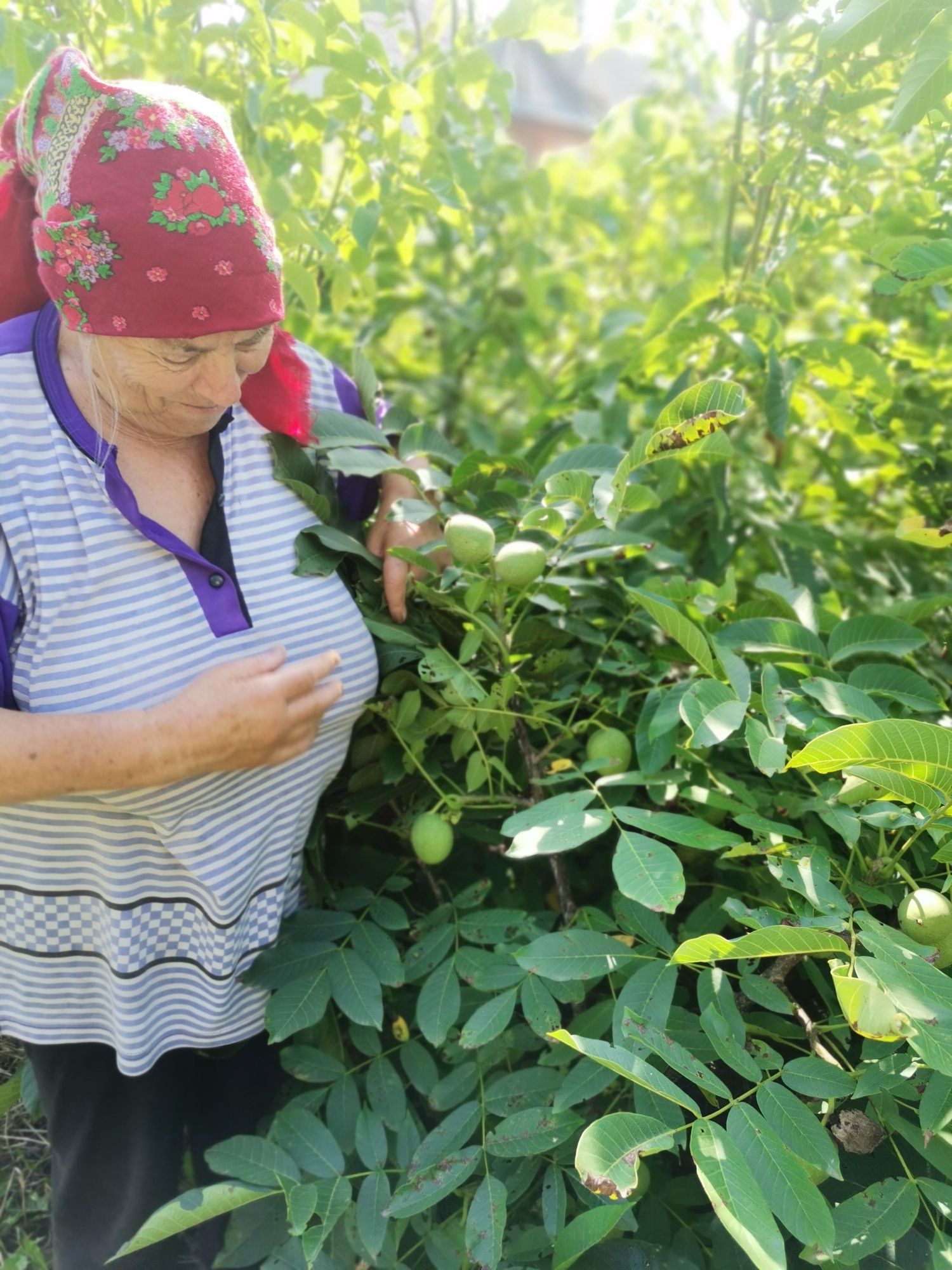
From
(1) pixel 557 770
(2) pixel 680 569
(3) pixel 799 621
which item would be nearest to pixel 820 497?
(2) pixel 680 569

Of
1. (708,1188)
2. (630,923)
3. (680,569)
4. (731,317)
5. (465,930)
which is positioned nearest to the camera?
(708,1188)

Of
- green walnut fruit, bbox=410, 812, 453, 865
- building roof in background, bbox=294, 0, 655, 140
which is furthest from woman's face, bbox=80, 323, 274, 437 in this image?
building roof in background, bbox=294, 0, 655, 140

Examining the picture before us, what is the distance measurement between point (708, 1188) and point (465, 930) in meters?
0.51

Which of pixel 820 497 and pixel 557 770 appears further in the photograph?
pixel 820 497

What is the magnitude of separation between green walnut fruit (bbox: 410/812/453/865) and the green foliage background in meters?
0.06

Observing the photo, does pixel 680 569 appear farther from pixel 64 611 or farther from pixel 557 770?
pixel 64 611

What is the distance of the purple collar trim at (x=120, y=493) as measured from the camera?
1053mm

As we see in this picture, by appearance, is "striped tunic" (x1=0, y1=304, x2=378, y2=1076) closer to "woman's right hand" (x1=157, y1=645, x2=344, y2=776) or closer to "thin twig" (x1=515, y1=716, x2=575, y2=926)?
"woman's right hand" (x1=157, y1=645, x2=344, y2=776)

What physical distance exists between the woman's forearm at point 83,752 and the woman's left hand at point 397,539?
40 cm

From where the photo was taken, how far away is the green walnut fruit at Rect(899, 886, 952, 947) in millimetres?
938

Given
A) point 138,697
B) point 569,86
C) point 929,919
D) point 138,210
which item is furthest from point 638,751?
point 569,86

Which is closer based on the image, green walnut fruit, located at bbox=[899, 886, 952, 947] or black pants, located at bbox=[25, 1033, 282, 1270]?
green walnut fruit, located at bbox=[899, 886, 952, 947]

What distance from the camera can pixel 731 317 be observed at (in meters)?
1.69

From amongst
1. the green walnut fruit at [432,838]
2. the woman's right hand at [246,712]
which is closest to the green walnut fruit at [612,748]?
the green walnut fruit at [432,838]
